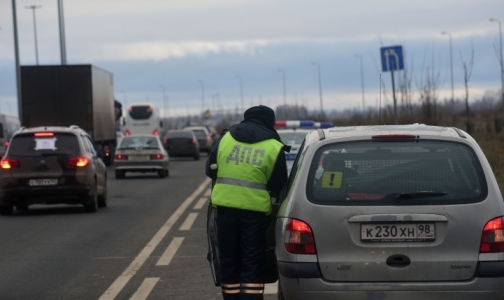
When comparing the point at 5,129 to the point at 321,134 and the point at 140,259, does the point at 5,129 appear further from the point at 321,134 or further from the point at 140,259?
the point at 321,134

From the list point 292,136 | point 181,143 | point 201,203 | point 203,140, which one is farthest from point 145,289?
point 203,140

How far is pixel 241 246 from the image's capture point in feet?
25.5

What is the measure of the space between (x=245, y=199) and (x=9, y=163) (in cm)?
1238

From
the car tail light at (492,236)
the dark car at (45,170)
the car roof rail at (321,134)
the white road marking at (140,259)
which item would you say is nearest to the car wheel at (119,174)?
the white road marking at (140,259)

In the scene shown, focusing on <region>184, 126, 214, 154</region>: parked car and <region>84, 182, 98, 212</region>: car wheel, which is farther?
<region>184, 126, 214, 154</region>: parked car

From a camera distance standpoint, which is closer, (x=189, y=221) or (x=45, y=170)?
(x=189, y=221)

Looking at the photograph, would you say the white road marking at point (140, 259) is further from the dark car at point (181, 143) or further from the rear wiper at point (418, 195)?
the dark car at point (181, 143)

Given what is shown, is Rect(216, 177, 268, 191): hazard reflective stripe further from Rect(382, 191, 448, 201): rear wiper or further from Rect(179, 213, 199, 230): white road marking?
Rect(179, 213, 199, 230): white road marking

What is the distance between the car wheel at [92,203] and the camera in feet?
64.4

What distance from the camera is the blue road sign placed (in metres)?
19.0

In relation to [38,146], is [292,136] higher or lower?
lower

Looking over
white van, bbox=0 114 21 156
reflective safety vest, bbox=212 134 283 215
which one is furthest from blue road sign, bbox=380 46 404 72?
white van, bbox=0 114 21 156

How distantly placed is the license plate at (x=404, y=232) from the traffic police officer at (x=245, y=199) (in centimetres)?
129

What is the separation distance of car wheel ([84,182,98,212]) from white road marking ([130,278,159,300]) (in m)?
9.04
